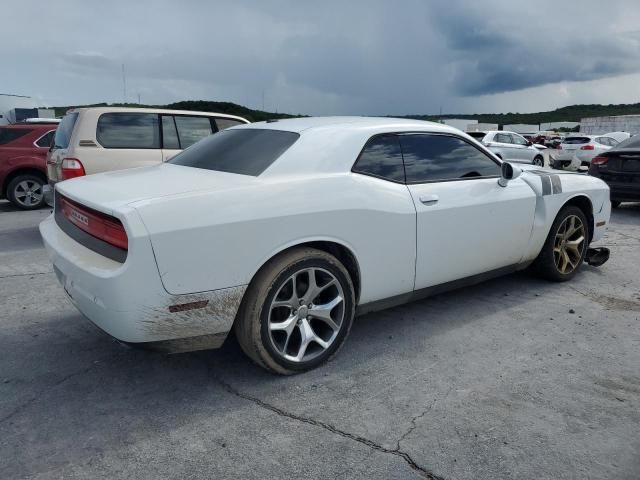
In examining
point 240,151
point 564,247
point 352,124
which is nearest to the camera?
point 240,151

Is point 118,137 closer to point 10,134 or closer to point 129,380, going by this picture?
point 10,134

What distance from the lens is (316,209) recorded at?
288 cm

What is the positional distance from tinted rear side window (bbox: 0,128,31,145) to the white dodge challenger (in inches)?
285

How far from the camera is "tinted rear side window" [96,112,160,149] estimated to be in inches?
260

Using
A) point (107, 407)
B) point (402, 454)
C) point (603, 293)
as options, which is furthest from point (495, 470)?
point (603, 293)

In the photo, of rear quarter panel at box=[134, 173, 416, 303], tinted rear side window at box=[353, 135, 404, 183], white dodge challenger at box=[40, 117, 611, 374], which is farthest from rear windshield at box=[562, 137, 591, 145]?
rear quarter panel at box=[134, 173, 416, 303]

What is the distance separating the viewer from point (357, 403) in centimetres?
269

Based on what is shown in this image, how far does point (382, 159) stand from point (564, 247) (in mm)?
2353

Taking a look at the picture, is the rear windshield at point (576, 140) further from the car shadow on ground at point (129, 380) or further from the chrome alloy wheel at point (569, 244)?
the car shadow on ground at point (129, 380)

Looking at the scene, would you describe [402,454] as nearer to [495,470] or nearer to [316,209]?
[495,470]

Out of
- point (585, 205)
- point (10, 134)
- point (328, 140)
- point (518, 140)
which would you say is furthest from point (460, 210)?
point (518, 140)

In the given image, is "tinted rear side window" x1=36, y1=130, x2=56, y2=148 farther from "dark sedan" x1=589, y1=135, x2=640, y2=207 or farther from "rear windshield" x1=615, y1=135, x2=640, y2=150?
"rear windshield" x1=615, y1=135, x2=640, y2=150

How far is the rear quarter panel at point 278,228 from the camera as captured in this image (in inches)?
96.3

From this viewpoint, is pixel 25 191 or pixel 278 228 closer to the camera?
pixel 278 228
